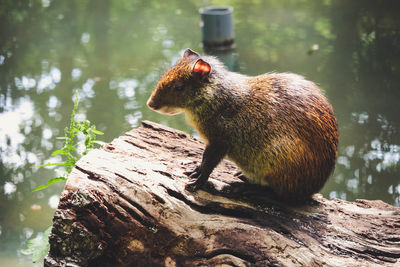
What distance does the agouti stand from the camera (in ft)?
9.29

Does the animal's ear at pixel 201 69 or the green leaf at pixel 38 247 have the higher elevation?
the animal's ear at pixel 201 69

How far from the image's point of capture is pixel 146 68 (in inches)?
273

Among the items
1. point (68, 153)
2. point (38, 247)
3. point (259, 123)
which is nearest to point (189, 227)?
point (259, 123)

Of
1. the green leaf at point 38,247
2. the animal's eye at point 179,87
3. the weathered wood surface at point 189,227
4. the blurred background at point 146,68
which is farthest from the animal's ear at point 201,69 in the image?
the green leaf at point 38,247

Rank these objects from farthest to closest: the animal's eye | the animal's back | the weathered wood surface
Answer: the animal's eye, the animal's back, the weathered wood surface

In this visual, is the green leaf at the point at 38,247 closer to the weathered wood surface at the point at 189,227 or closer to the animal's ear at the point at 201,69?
the weathered wood surface at the point at 189,227

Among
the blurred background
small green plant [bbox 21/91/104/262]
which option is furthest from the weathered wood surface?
the blurred background

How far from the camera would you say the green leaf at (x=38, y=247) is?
3.68 metres

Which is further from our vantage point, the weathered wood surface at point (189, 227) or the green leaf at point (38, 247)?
the green leaf at point (38, 247)

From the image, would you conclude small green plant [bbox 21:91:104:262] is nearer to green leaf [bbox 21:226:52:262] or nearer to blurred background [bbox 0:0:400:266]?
green leaf [bbox 21:226:52:262]

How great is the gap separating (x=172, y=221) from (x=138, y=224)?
0.76 ft

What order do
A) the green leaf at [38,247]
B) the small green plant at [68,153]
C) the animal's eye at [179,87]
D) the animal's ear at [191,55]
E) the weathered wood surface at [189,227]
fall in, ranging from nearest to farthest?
the weathered wood surface at [189,227] → the animal's eye at [179,87] → the animal's ear at [191,55] → the small green plant at [68,153] → the green leaf at [38,247]

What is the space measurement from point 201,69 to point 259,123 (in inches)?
22.9

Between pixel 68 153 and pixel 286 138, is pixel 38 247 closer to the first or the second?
pixel 68 153
